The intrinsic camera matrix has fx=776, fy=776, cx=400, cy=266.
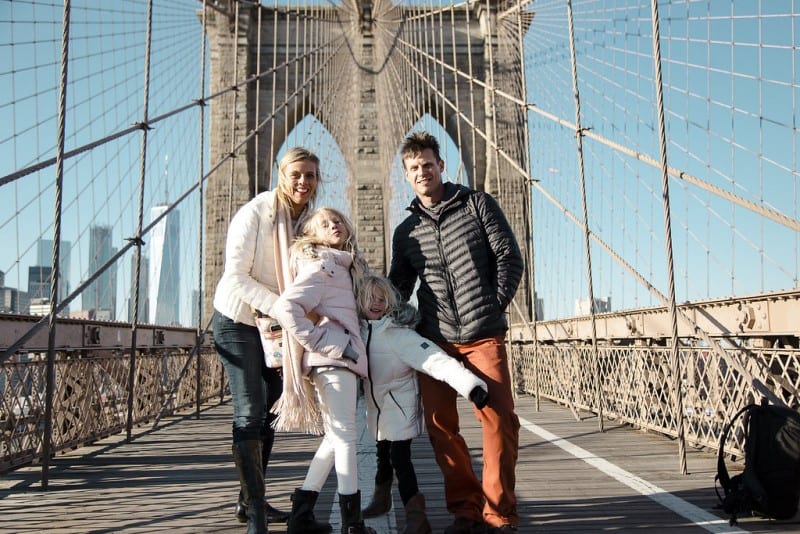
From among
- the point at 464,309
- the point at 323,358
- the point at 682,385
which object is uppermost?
the point at 464,309

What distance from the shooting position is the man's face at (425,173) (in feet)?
7.36

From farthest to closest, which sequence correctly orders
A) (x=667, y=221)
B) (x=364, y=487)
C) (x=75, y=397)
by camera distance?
1. (x=75, y=397)
2. (x=667, y=221)
3. (x=364, y=487)

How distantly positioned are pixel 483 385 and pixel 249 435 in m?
0.64

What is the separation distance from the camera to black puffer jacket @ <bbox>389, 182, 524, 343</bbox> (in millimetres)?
2170

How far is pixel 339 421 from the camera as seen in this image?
203 cm

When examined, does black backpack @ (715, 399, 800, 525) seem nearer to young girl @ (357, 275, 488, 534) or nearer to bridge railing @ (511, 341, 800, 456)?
bridge railing @ (511, 341, 800, 456)

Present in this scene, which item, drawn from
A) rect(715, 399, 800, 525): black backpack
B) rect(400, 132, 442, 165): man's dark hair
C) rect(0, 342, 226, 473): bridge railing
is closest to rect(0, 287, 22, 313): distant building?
rect(0, 342, 226, 473): bridge railing

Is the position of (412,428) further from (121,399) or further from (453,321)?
(121,399)

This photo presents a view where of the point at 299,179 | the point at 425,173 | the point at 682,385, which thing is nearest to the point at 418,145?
the point at 425,173

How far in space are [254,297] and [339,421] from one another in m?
0.40

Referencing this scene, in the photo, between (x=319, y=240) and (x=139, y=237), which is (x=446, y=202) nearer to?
(x=319, y=240)

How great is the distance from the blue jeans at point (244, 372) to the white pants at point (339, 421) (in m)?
0.17

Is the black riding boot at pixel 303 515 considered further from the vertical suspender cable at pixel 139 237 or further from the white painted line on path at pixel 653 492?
the vertical suspender cable at pixel 139 237

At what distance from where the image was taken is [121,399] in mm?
4414
